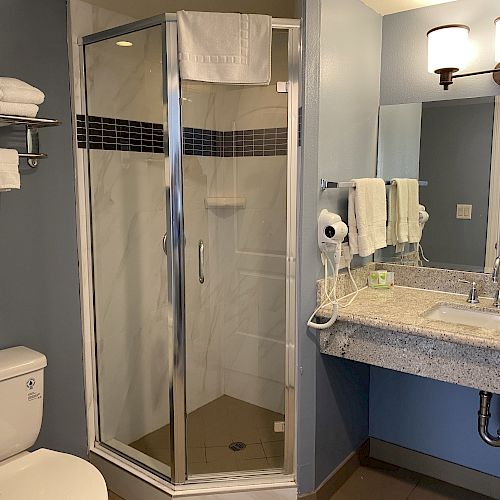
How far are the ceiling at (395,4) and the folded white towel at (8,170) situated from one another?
5.43 feet

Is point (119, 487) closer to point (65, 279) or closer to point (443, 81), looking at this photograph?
point (65, 279)

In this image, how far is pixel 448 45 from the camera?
209 centimetres

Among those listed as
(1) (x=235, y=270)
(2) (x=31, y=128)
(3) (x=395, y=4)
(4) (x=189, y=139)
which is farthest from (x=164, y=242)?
(3) (x=395, y=4)

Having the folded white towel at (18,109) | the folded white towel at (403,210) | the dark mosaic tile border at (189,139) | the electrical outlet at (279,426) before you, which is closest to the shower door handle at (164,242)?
the dark mosaic tile border at (189,139)

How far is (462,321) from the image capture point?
213cm

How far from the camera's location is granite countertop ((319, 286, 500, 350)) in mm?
1719

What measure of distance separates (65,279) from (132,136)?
74 centimetres

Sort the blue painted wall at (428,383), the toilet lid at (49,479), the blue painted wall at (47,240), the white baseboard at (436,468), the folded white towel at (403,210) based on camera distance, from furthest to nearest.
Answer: the folded white towel at (403,210)
the white baseboard at (436,468)
the blue painted wall at (428,383)
the blue painted wall at (47,240)
the toilet lid at (49,479)

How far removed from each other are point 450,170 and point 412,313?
75 centimetres

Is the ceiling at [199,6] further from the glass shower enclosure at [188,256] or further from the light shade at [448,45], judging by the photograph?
the light shade at [448,45]

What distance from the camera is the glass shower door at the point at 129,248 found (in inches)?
86.4

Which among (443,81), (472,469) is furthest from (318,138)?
(472,469)

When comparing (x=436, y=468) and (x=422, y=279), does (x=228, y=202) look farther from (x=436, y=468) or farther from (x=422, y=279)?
(x=436, y=468)

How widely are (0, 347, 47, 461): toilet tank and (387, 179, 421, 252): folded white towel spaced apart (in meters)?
1.69
